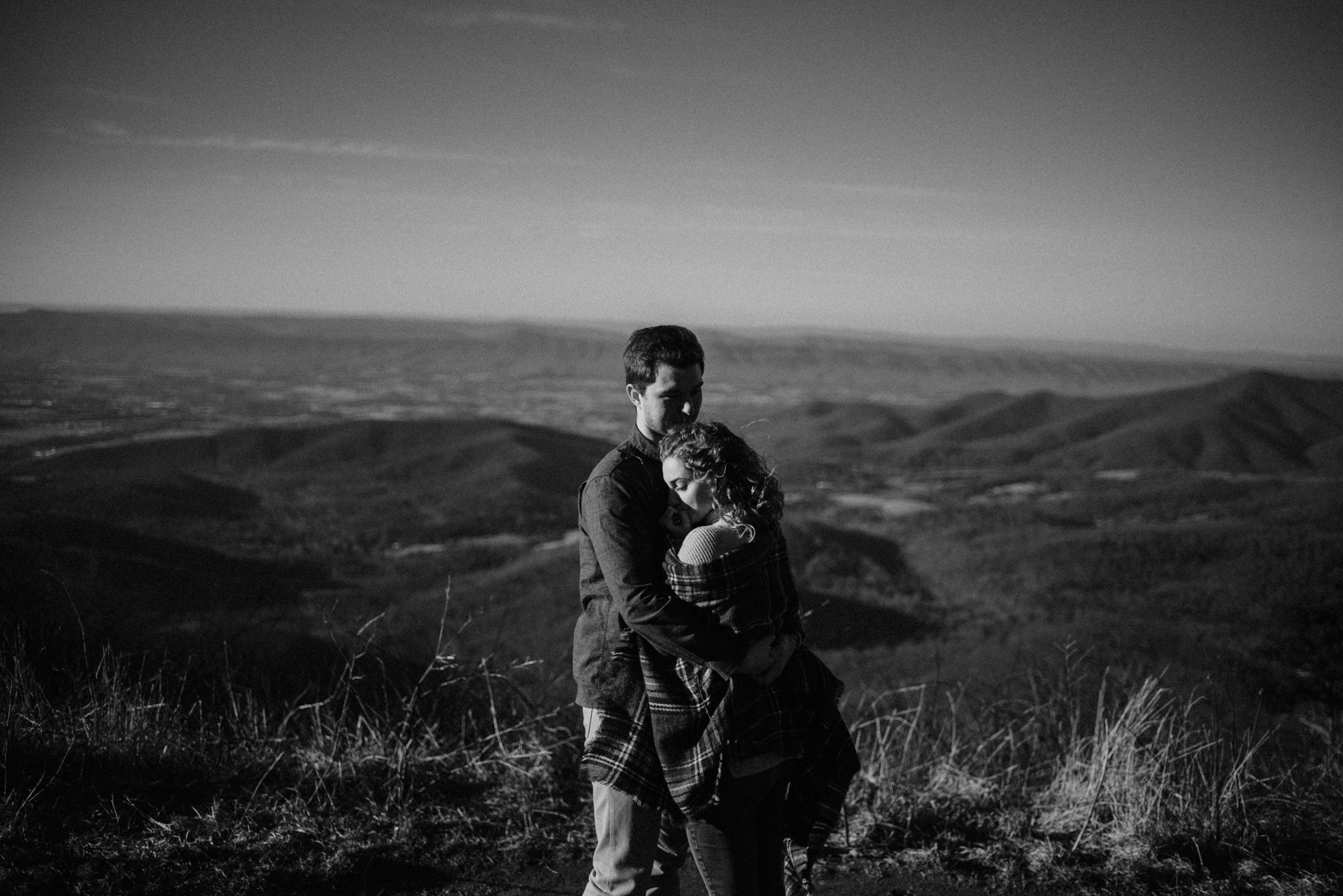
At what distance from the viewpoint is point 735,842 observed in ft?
6.10

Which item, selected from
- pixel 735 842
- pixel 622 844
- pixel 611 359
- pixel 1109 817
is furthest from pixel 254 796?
pixel 611 359

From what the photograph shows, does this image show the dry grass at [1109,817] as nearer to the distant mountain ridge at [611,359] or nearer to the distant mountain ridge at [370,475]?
the distant mountain ridge at [370,475]

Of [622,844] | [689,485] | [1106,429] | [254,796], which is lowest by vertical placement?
[1106,429]

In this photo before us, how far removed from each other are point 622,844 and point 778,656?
24.6 inches

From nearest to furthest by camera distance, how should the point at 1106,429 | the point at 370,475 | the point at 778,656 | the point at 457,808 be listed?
the point at 778,656 < the point at 457,808 < the point at 370,475 < the point at 1106,429

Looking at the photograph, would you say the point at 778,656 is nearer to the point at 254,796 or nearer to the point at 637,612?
the point at 637,612

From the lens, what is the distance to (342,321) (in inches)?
2638

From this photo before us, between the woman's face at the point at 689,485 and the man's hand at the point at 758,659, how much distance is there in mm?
332

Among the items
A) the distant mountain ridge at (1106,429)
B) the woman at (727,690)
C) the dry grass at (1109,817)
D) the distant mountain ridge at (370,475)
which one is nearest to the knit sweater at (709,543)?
the woman at (727,690)

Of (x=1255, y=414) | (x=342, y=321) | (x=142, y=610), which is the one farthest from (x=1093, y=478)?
(x=342, y=321)

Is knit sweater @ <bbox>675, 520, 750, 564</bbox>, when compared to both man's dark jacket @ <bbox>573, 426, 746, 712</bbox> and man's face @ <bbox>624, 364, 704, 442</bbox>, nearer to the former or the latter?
man's dark jacket @ <bbox>573, 426, 746, 712</bbox>

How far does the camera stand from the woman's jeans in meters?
1.85

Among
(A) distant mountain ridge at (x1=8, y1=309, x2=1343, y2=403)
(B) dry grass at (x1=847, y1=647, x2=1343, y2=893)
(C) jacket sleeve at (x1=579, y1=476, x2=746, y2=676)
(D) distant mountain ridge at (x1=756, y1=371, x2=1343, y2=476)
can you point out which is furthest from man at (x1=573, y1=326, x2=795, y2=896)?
(D) distant mountain ridge at (x1=756, y1=371, x2=1343, y2=476)

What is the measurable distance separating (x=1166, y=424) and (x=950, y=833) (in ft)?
187
